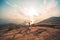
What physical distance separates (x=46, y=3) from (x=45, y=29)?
33.2 inches

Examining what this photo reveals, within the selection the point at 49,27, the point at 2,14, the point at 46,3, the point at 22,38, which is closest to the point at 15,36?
the point at 22,38

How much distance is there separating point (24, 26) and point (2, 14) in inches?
32.8

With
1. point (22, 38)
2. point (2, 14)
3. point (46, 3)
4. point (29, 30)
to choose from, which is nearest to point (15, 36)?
point (22, 38)

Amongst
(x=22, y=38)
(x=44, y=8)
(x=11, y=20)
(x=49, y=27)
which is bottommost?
(x=22, y=38)

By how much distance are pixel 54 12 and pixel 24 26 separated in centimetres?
107

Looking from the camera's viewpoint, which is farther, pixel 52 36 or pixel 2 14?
pixel 2 14

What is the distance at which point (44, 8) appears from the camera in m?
4.11

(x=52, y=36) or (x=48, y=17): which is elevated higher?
(x=48, y=17)

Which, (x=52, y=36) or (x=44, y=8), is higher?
(x=44, y=8)

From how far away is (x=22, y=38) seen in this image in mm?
3932

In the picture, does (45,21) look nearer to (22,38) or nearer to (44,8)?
(44,8)

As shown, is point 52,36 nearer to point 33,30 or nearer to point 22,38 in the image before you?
point 33,30

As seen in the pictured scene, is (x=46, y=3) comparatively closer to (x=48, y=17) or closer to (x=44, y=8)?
(x=44, y=8)

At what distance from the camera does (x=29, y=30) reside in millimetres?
4027
